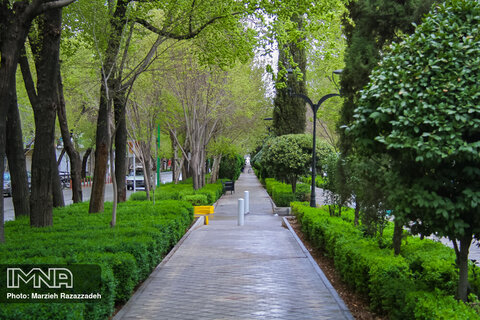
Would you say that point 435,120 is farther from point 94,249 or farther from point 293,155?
point 293,155

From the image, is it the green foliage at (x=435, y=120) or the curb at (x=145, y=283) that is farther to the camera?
the curb at (x=145, y=283)

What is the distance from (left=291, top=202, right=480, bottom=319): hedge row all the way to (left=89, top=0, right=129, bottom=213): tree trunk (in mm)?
6073

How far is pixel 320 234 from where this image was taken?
10.7m

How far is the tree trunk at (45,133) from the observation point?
9266 millimetres

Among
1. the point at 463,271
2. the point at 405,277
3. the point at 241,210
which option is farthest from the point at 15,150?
the point at 463,271

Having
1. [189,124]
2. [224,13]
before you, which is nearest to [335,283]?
[224,13]

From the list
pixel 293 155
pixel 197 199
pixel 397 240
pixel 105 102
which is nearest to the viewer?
pixel 397 240

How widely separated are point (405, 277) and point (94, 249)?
167 inches

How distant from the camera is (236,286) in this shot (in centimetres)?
782

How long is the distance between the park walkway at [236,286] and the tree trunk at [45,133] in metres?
2.64

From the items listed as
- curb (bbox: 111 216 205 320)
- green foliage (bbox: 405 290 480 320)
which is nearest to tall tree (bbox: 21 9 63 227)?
curb (bbox: 111 216 205 320)

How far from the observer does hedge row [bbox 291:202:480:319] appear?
15.0 ft

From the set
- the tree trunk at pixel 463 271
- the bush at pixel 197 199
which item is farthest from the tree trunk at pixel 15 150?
the bush at pixel 197 199

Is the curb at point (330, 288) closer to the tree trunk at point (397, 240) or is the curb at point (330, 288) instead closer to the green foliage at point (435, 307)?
the tree trunk at point (397, 240)
